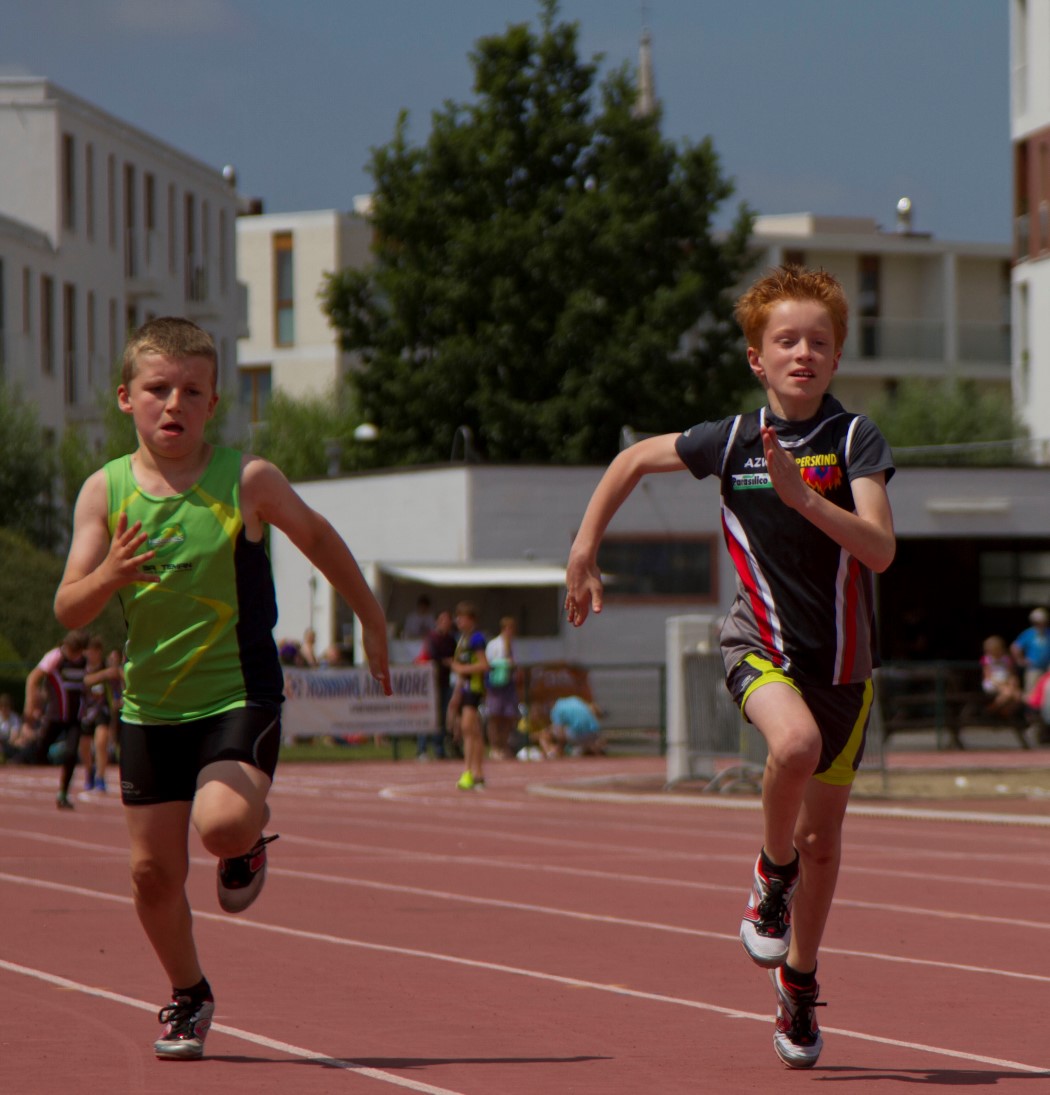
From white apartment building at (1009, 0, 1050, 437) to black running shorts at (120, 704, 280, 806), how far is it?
4360 cm

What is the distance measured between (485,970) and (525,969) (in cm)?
17

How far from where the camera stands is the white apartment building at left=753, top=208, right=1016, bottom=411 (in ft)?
256

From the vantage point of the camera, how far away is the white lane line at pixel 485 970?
7.11 meters

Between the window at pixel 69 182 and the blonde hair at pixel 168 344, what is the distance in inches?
2135

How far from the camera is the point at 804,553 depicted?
6676 millimetres

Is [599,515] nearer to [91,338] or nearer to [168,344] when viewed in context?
[168,344]

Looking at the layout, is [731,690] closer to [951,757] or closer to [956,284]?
[951,757]

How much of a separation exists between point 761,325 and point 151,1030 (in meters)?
3.11

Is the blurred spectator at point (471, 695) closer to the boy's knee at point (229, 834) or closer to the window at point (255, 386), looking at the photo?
the boy's knee at point (229, 834)

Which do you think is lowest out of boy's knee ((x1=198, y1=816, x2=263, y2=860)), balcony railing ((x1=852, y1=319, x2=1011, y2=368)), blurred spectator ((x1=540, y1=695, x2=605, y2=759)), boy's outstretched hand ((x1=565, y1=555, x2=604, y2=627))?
blurred spectator ((x1=540, y1=695, x2=605, y2=759))

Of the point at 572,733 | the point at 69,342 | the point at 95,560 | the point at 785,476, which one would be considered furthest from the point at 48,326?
the point at 785,476

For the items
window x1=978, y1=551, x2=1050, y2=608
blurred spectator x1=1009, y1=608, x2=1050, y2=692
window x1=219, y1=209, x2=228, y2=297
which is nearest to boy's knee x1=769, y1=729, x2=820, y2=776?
blurred spectator x1=1009, y1=608, x2=1050, y2=692

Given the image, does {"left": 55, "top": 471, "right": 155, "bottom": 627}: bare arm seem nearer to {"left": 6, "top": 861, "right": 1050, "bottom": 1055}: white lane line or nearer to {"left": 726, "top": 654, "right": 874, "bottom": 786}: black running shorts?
{"left": 726, "top": 654, "right": 874, "bottom": 786}: black running shorts

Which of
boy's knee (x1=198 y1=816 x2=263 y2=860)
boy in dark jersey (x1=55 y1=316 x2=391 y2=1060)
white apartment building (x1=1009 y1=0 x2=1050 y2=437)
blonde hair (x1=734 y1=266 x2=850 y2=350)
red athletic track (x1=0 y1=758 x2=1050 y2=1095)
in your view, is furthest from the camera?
white apartment building (x1=1009 y1=0 x2=1050 y2=437)
